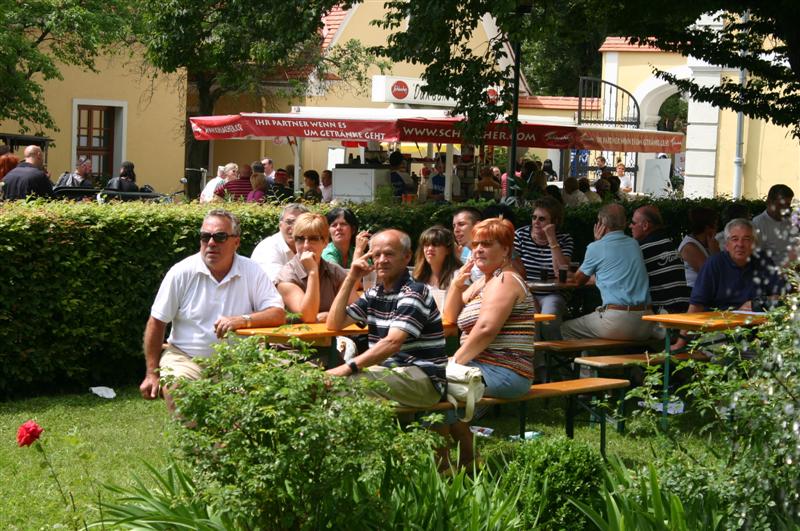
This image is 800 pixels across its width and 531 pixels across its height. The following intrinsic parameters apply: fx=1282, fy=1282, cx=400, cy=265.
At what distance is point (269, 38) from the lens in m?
13.0

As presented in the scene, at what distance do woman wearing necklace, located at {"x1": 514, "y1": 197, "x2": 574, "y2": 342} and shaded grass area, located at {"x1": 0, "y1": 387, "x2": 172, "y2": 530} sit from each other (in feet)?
11.0

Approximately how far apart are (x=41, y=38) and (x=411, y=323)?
19.3m

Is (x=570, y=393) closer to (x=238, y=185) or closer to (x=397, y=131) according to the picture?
(x=397, y=131)

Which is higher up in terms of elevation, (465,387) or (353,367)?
(353,367)

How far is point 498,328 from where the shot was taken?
6.88 meters

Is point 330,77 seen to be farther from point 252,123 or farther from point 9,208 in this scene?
point 9,208

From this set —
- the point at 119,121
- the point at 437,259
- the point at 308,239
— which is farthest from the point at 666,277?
the point at 119,121

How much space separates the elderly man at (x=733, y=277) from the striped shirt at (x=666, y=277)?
1.00 m

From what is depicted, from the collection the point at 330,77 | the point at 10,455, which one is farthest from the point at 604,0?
the point at 330,77

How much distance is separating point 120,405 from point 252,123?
9.62m

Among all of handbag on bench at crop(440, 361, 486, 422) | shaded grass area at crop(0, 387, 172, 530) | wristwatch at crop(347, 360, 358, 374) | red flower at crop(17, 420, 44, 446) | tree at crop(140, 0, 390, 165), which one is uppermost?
tree at crop(140, 0, 390, 165)

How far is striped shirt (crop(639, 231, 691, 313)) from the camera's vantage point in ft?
32.1

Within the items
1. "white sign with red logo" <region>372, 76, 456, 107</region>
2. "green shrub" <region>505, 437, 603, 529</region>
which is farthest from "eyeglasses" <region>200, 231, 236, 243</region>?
"white sign with red logo" <region>372, 76, 456, 107</region>

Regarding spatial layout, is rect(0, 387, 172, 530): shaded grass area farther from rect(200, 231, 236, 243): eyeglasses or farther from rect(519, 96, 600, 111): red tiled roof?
rect(519, 96, 600, 111): red tiled roof
